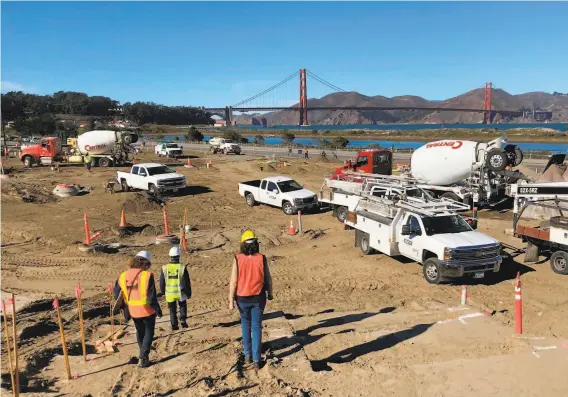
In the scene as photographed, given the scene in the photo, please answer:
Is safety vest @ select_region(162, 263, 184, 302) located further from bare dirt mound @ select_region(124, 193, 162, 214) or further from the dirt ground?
bare dirt mound @ select_region(124, 193, 162, 214)

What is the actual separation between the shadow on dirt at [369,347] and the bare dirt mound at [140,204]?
15.8m

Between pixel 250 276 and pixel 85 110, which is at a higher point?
pixel 85 110

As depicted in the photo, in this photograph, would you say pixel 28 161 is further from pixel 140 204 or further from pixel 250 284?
pixel 250 284

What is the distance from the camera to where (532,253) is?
12969 millimetres

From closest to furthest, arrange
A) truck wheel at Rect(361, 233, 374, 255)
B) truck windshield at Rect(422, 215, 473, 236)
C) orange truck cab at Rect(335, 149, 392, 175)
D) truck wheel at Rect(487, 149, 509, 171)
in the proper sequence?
1. truck windshield at Rect(422, 215, 473, 236)
2. truck wheel at Rect(361, 233, 374, 255)
3. truck wheel at Rect(487, 149, 509, 171)
4. orange truck cab at Rect(335, 149, 392, 175)

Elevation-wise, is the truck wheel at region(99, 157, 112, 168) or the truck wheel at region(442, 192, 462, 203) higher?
the truck wheel at region(99, 157, 112, 168)

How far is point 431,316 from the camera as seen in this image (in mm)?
9555

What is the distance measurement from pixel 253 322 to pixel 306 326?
258cm

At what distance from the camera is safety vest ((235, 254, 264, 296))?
6574mm

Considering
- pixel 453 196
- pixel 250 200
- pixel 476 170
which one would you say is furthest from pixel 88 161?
pixel 476 170

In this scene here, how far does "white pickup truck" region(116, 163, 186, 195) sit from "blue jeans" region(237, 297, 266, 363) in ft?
65.7

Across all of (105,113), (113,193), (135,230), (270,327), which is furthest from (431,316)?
(105,113)

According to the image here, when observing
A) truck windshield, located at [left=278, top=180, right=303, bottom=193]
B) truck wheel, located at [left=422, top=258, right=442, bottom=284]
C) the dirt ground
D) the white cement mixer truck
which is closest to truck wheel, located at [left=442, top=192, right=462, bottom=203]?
the white cement mixer truck

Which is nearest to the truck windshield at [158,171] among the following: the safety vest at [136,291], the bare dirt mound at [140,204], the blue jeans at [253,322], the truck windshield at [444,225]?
the bare dirt mound at [140,204]
